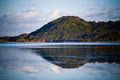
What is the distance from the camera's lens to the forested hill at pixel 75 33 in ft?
296

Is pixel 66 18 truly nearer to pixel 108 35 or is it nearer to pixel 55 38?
pixel 55 38

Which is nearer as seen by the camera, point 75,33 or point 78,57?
point 78,57

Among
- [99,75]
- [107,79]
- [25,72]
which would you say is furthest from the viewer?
[25,72]

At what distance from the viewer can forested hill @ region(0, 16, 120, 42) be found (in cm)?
9031

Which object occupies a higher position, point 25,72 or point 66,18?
point 66,18

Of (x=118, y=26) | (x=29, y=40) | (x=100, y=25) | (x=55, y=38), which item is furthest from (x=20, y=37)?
(x=118, y=26)

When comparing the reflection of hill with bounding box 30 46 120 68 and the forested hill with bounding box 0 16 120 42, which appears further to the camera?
the forested hill with bounding box 0 16 120 42

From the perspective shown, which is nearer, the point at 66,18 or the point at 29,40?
the point at 29,40

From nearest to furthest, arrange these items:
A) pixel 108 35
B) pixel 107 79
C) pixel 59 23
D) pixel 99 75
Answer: pixel 107 79 → pixel 99 75 → pixel 108 35 → pixel 59 23

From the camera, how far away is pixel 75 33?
100 meters

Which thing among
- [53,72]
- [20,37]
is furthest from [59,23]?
[53,72]

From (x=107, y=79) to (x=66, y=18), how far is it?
11335 centimetres

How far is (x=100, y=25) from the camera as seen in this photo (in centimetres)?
10494

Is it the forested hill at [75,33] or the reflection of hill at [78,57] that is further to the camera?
the forested hill at [75,33]
